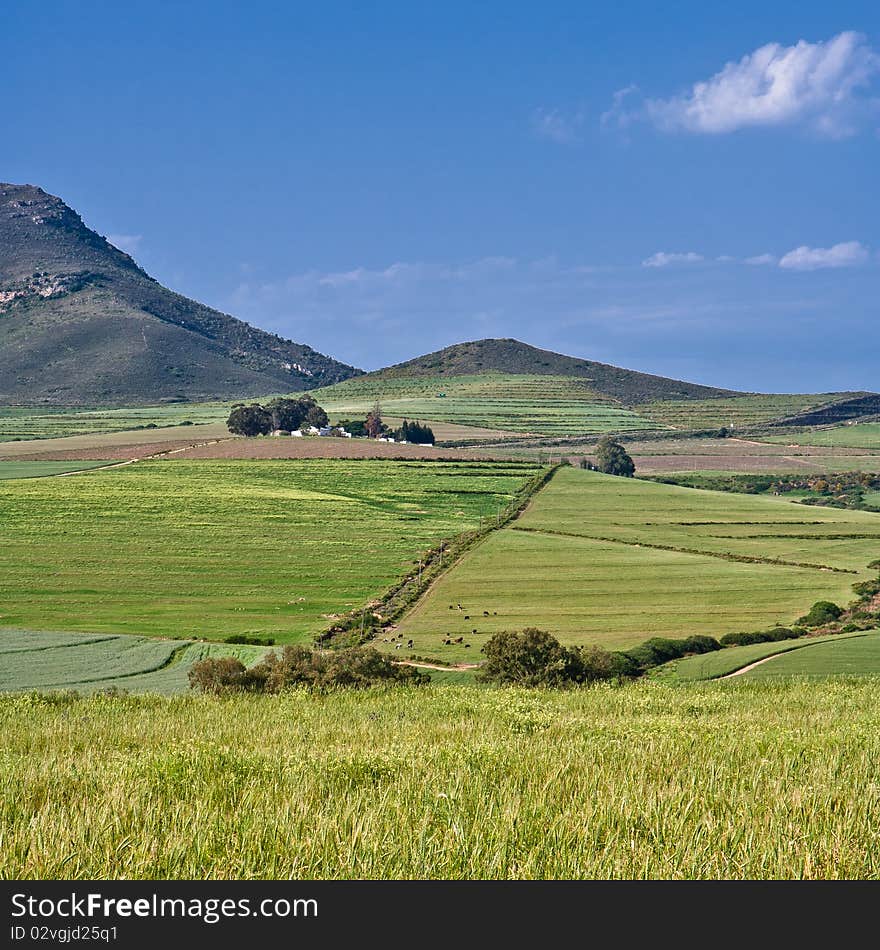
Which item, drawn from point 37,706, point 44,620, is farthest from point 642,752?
point 44,620

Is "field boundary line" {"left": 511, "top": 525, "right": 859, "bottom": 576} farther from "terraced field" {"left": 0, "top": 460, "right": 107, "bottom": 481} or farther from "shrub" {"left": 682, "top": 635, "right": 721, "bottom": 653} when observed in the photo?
"terraced field" {"left": 0, "top": 460, "right": 107, "bottom": 481}

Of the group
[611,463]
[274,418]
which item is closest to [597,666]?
[611,463]

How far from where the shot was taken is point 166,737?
438 inches

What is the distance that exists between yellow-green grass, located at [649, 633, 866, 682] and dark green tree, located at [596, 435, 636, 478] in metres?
98.9

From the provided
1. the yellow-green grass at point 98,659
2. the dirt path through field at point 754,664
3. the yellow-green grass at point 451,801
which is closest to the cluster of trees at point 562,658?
the dirt path through field at point 754,664

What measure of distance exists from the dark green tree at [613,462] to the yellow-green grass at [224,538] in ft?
70.3

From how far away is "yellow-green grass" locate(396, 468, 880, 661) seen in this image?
70688mm

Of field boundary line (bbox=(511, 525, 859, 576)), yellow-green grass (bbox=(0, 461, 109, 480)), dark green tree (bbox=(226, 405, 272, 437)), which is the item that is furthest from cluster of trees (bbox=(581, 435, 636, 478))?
yellow-green grass (bbox=(0, 461, 109, 480))

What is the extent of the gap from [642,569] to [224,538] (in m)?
40.2

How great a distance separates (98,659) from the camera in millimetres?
55469

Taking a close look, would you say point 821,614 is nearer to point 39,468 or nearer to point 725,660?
point 725,660

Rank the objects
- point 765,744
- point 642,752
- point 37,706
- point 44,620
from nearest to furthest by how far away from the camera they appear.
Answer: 1. point 642,752
2. point 765,744
3. point 37,706
4. point 44,620

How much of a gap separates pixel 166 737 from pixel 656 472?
532 ft

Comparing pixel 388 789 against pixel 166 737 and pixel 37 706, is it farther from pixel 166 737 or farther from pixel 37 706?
pixel 37 706
